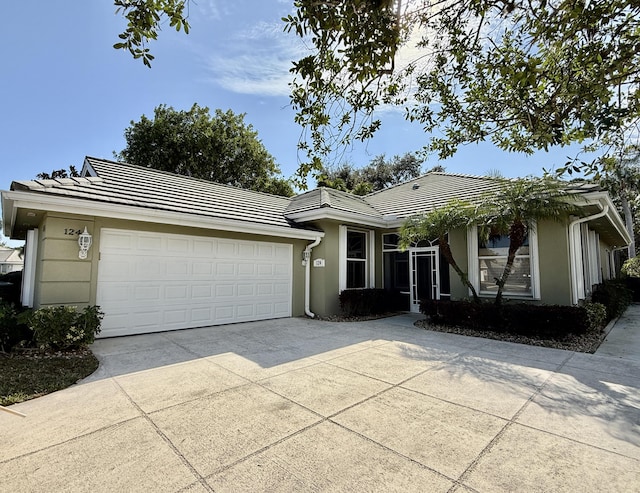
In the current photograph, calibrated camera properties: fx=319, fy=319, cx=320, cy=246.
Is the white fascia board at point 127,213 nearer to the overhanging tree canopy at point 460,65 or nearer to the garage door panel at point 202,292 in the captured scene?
the garage door panel at point 202,292

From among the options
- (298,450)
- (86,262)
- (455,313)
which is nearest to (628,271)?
(455,313)

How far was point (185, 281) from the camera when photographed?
8.09 meters

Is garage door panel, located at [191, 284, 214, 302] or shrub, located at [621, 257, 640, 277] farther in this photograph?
shrub, located at [621, 257, 640, 277]

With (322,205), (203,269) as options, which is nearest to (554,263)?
(322,205)

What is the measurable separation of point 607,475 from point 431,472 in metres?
1.35

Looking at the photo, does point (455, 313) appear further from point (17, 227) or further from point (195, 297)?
point (17, 227)

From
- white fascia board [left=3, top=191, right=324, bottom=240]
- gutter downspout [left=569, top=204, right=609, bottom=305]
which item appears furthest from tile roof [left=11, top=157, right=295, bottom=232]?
gutter downspout [left=569, top=204, right=609, bottom=305]

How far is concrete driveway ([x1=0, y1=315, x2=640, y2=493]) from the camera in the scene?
2414 mm

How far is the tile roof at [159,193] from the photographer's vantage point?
6.69 meters

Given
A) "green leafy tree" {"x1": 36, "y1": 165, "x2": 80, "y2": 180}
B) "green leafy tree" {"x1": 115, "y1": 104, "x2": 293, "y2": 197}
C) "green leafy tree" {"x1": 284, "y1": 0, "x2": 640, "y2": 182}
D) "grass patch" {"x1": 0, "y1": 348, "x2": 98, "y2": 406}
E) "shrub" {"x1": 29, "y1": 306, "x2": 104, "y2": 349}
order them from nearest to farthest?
1. "green leafy tree" {"x1": 284, "y1": 0, "x2": 640, "y2": 182}
2. "grass patch" {"x1": 0, "y1": 348, "x2": 98, "y2": 406}
3. "shrub" {"x1": 29, "y1": 306, "x2": 104, "y2": 349}
4. "green leafy tree" {"x1": 36, "y1": 165, "x2": 80, "y2": 180}
5. "green leafy tree" {"x1": 115, "y1": 104, "x2": 293, "y2": 197}

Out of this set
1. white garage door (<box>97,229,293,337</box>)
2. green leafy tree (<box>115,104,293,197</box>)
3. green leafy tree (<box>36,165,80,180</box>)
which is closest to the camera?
white garage door (<box>97,229,293,337</box>)

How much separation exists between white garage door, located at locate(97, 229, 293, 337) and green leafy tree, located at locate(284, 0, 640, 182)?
5053mm

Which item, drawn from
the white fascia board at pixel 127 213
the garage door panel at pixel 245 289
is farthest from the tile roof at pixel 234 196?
the garage door panel at pixel 245 289

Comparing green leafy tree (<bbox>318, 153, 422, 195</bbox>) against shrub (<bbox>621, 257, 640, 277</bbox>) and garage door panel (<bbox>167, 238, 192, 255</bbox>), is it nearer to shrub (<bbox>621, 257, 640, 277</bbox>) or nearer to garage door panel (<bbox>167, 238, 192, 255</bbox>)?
shrub (<bbox>621, 257, 640, 277</bbox>)
